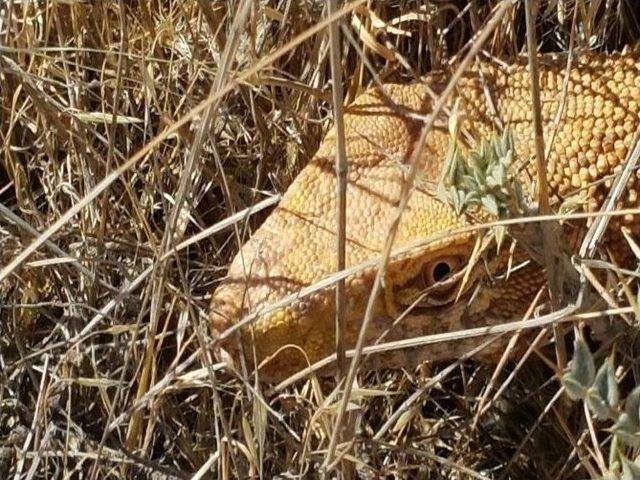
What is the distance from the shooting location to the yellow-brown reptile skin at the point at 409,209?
1.65 m

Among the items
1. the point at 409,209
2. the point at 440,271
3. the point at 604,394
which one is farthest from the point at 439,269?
the point at 604,394

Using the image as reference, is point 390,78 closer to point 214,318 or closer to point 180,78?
point 180,78

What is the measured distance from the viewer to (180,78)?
2.20 metres

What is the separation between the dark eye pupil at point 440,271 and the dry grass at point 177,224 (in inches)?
10.3

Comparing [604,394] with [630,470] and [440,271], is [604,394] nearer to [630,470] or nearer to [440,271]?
[630,470]

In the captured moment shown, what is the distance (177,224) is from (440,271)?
1.74 feet

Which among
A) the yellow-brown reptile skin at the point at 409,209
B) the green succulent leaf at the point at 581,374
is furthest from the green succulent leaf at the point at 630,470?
the yellow-brown reptile skin at the point at 409,209

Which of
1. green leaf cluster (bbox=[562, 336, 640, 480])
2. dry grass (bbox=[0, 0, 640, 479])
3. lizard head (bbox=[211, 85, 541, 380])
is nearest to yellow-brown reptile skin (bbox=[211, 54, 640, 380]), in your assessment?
lizard head (bbox=[211, 85, 541, 380])

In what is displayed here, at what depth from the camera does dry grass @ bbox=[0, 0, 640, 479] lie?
1.95 m

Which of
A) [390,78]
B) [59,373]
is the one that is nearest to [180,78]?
[390,78]

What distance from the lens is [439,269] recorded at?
1.72 meters

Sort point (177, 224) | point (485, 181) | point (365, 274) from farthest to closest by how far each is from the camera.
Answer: point (177, 224), point (365, 274), point (485, 181)

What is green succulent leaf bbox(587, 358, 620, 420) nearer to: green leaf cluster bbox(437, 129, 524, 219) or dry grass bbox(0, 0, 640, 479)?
green leaf cluster bbox(437, 129, 524, 219)

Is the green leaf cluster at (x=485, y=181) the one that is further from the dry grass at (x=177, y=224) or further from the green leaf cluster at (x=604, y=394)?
the dry grass at (x=177, y=224)
